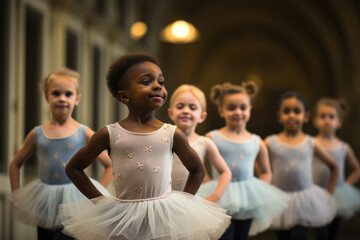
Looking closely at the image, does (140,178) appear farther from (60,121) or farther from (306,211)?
(306,211)

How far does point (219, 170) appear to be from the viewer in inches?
172

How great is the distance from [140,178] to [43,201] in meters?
1.14

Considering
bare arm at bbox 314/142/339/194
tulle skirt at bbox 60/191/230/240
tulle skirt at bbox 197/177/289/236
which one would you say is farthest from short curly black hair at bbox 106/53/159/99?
bare arm at bbox 314/142/339/194

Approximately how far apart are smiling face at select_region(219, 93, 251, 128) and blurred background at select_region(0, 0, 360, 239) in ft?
1.64

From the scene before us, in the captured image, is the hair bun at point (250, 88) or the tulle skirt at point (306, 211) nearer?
the hair bun at point (250, 88)

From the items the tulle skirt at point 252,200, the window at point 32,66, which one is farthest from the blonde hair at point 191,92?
the window at point 32,66

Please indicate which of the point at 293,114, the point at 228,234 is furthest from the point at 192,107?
the point at 293,114

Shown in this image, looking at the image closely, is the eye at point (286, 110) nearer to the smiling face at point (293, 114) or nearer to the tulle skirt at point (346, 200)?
the smiling face at point (293, 114)

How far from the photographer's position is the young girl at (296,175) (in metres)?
5.50

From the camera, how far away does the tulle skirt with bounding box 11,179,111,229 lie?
412 centimetres

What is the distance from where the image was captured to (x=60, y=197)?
4.17m

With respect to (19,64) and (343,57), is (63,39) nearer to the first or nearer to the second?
(19,64)

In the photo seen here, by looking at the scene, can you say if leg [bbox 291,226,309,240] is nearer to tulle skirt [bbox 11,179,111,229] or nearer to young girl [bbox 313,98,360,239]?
young girl [bbox 313,98,360,239]

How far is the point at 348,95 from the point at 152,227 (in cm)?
1023
